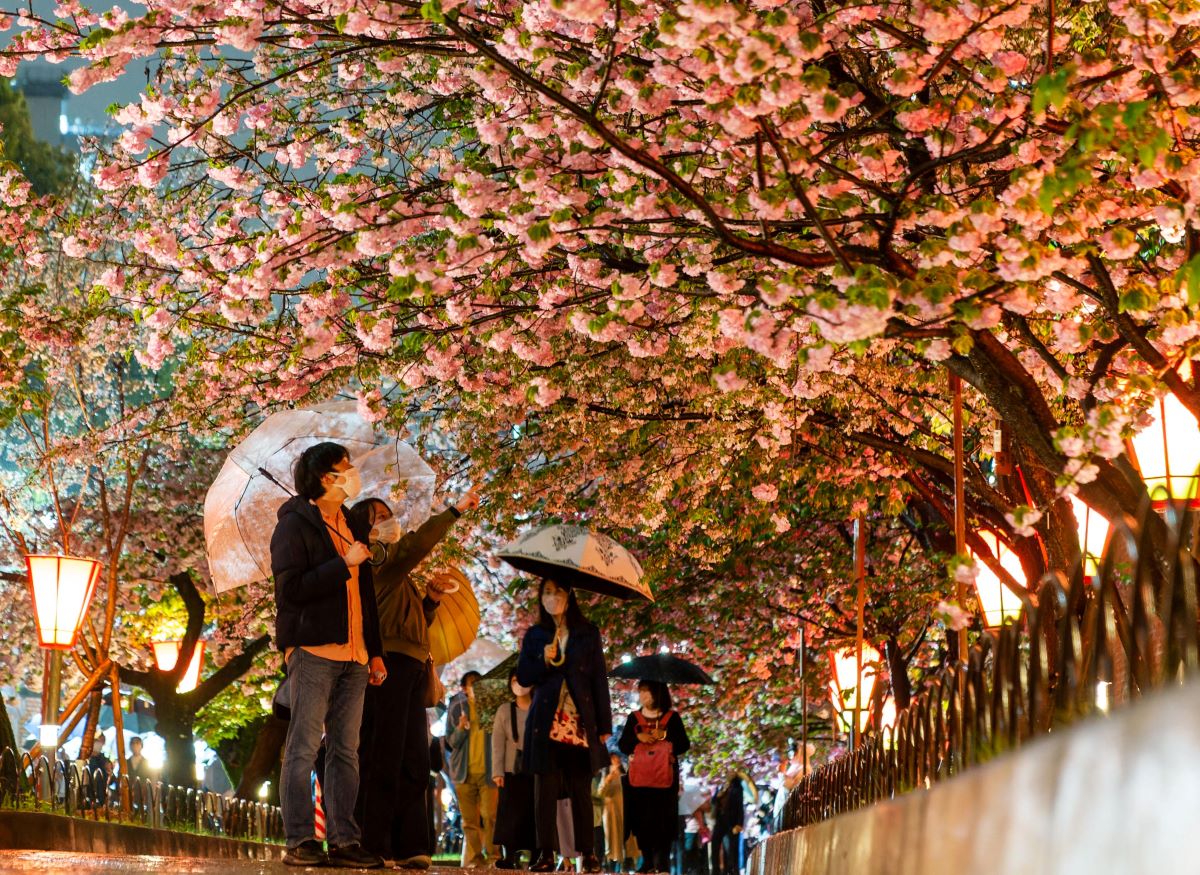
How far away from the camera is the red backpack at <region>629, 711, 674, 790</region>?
14.0 m

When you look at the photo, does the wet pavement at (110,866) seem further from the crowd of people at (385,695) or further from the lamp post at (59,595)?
the lamp post at (59,595)

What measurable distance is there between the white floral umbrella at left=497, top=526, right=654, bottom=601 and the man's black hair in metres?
4.35

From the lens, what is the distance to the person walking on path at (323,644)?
7.46 metres

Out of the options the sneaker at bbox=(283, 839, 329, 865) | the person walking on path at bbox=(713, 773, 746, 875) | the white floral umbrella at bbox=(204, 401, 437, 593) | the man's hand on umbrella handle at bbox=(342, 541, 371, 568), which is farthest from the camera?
the person walking on path at bbox=(713, 773, 746, 875)

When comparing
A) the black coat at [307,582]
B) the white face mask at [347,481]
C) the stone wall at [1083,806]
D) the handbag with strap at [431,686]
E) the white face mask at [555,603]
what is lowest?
the stone wall at [1083,806]

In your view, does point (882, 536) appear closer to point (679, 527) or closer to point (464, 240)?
point (679, 527)

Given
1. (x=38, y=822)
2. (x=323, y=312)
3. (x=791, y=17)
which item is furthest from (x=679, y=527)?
(x=791, y=17)

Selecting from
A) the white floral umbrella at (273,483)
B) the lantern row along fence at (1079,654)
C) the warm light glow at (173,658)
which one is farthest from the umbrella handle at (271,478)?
the warm light glow at (173,658)

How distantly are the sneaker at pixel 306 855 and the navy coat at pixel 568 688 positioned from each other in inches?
122

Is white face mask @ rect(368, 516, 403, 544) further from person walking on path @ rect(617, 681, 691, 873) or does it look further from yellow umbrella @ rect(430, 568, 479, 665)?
person walking on path @ rect(617, 681, 691, 873)

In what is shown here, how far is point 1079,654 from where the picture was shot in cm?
347

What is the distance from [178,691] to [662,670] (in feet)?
33.5

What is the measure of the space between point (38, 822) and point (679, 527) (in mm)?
7457

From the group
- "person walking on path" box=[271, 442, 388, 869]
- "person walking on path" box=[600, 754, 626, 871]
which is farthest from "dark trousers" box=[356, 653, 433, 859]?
"person walking on path" box=[600, 754, 626, 871]
